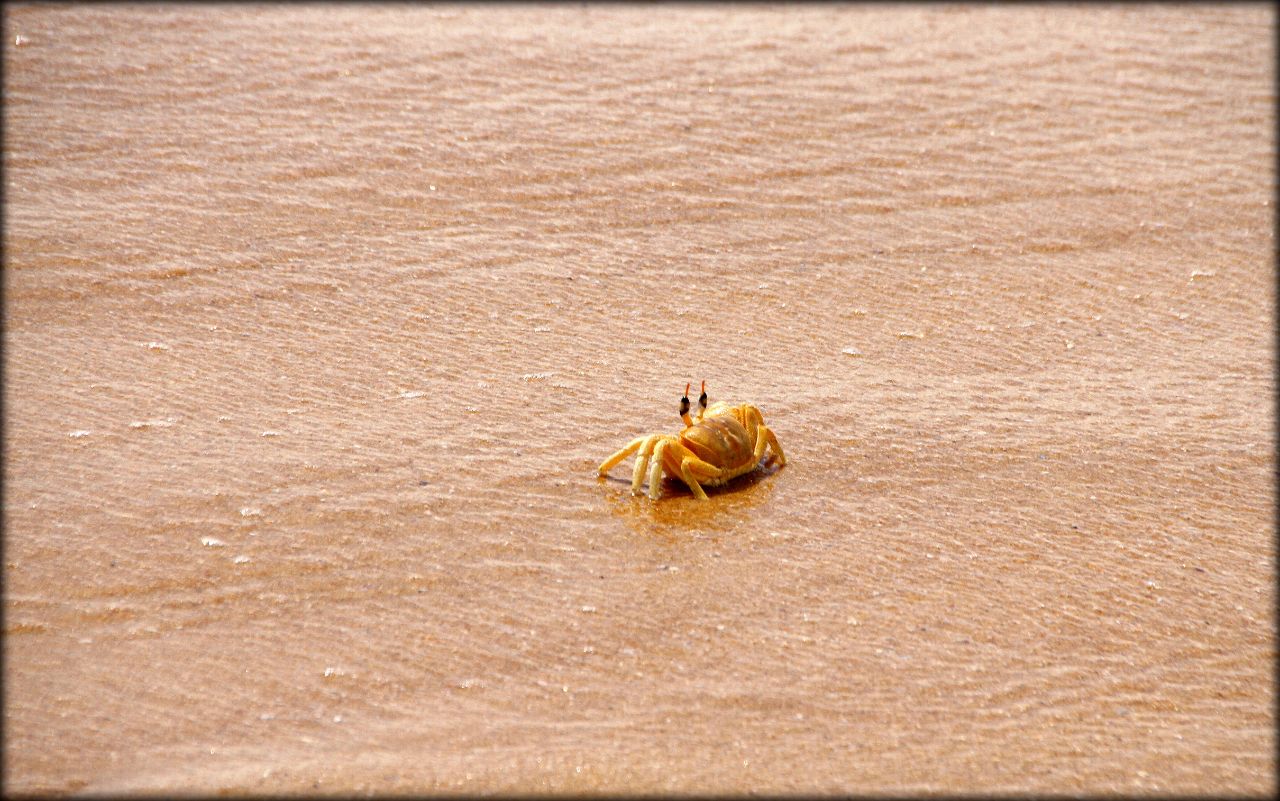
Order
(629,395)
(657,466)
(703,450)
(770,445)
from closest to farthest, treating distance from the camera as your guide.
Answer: (657,466) < (703,450) < (770,445) < (629,395)

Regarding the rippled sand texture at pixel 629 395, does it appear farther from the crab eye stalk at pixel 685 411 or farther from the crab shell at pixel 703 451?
the crab eye stalk at pixel 685 411

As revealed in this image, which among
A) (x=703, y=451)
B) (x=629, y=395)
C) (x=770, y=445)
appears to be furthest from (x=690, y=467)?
(x=629, y=395)

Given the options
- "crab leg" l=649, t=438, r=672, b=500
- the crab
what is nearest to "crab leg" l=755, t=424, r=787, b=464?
the crab

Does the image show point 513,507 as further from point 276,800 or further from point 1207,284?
point 1207,284

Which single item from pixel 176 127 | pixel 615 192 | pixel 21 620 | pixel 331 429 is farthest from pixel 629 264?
pixel 21 620

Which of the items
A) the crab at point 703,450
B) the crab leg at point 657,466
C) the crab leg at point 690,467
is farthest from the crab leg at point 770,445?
the crab leg at point 657,466

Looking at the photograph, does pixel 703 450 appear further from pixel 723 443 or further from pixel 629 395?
pixel 629 395
